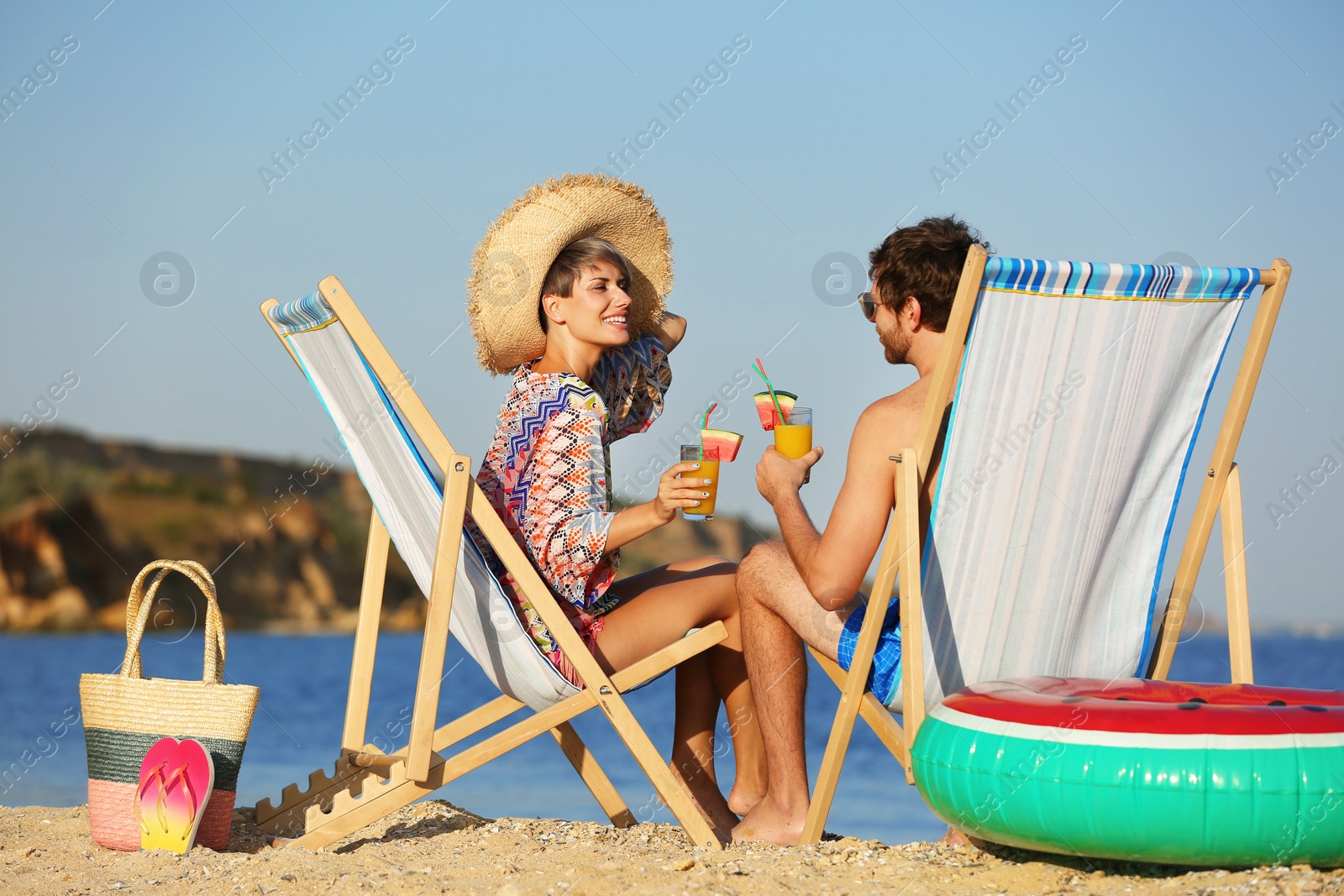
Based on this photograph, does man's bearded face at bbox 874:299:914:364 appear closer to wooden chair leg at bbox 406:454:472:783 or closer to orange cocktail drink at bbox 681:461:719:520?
orange cocktail drink at bbox 681:461:719:520

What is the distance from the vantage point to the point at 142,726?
3080 mm

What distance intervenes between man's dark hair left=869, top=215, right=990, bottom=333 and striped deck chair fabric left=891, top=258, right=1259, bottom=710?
38 centimetres

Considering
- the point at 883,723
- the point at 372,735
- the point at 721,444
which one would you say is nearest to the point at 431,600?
the point at 721,444

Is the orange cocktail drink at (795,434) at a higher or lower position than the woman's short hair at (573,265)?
lower

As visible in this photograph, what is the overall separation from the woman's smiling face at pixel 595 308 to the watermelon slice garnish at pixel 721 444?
0.56 m

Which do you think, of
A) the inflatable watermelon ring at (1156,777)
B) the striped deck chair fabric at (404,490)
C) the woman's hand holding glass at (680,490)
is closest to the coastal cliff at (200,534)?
the striped deck chair fabric at (404,490)

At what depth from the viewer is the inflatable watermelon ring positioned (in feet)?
6.84

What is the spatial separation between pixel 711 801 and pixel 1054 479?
1413mm

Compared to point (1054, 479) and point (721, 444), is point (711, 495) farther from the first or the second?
point (1054, 479)

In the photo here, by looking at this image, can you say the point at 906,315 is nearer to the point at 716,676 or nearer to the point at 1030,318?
the point at 1030,318

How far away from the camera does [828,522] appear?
108 inches

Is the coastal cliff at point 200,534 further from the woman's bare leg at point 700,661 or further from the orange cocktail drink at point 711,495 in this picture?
the orange cocktail drink at point 711,495

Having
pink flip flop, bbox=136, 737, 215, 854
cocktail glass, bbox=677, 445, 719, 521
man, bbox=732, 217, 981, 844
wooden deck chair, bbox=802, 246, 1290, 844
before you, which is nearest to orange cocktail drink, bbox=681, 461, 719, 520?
cocktail glass, bbox=677, 445, 719, 521

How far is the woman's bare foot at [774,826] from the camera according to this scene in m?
2.97
